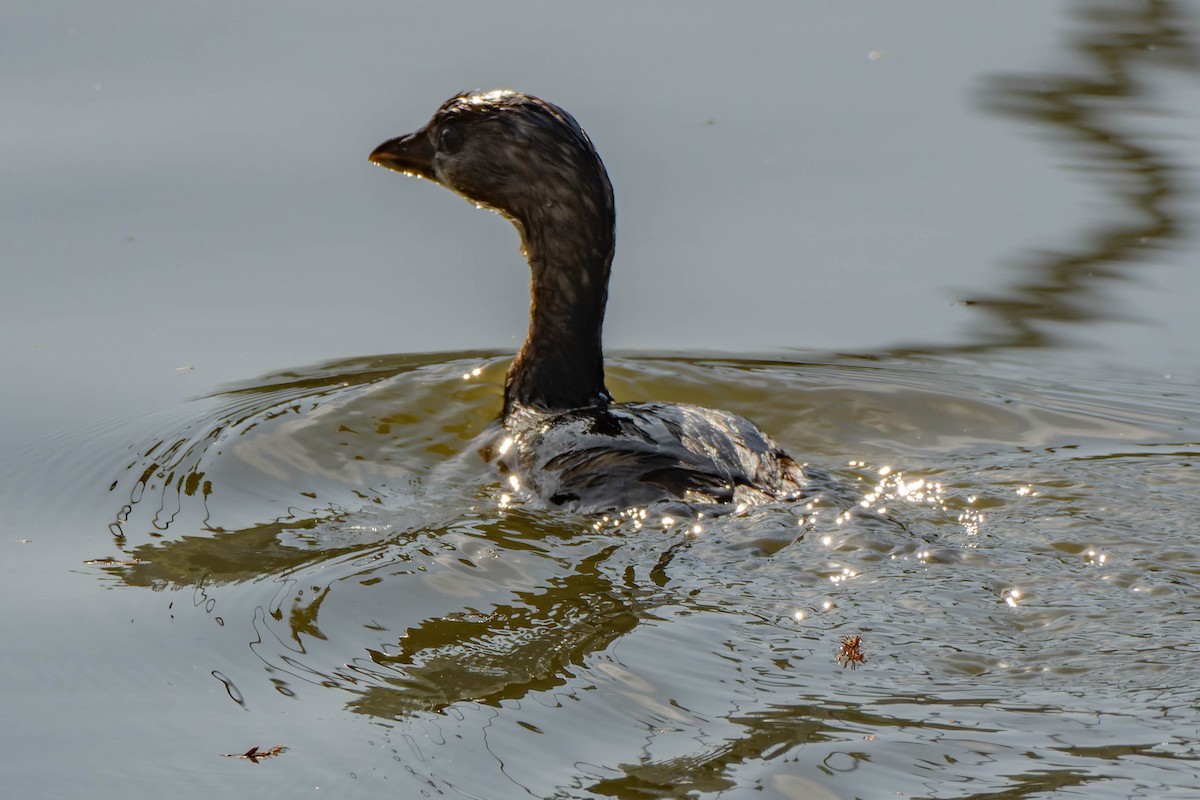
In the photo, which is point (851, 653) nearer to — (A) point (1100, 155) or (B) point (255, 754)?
(B) point (255, 754)

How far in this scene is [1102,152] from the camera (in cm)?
1010

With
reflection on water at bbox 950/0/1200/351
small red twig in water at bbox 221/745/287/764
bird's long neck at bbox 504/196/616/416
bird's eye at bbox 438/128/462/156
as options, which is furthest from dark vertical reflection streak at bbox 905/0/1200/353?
small red twig in water at bbox 221/745/287/764

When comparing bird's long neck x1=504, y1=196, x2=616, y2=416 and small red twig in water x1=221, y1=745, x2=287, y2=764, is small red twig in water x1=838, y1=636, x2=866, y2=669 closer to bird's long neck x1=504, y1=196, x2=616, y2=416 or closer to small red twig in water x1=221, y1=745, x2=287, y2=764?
small red twig in water x1=221, y1=745, x2=287, y2=764

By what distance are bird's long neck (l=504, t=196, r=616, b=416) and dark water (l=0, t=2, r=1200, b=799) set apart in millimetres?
407

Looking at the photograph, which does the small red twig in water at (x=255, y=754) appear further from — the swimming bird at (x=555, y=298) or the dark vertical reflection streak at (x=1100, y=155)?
the dark vertical reflection streak at (x=1100, y=155)

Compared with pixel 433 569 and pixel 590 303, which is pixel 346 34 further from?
pixel 433 569

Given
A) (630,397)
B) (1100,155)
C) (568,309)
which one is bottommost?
(630,397)

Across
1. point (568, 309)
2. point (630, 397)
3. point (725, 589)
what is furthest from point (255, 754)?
point (630, 397)

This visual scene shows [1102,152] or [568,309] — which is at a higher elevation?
[1102,152]

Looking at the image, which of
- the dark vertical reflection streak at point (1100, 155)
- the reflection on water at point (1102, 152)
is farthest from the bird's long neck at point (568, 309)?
the reflection on water at point (1102, 152)

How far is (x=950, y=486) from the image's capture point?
6.49 metres

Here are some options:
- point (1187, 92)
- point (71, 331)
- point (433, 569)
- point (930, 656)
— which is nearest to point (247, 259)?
point (71, 331)

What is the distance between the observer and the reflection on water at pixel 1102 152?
860 cm

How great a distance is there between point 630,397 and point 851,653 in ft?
10.5
